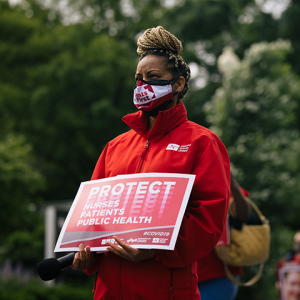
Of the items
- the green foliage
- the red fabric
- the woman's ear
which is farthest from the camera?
the green foliage

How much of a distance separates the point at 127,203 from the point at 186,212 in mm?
295

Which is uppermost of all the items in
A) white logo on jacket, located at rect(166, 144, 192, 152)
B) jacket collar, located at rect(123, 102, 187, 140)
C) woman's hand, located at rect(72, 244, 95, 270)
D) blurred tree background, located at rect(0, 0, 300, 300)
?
jacket collar, located at rect(123, 102, 187, 140)

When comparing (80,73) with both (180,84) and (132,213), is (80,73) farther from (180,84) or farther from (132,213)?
(132,213)

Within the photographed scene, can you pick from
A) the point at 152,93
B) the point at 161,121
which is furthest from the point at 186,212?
the point at 152,93

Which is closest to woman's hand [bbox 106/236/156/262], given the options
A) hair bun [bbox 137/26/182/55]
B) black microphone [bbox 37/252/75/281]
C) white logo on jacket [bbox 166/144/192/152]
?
black microphone [bbox 37/252/75/281]

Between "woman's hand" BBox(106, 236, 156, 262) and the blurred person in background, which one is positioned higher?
"woman's hand" BBox(106, 236, 156, 262)

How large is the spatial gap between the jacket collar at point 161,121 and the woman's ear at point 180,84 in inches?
5.1

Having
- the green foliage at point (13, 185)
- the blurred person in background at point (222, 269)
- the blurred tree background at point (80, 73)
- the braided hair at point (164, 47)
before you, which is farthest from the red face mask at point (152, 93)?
the blurred tree background at point (80, 73)

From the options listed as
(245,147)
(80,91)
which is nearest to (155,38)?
(245,147)

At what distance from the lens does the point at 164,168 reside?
2.21m

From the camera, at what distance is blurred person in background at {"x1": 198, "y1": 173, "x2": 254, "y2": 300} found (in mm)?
3582

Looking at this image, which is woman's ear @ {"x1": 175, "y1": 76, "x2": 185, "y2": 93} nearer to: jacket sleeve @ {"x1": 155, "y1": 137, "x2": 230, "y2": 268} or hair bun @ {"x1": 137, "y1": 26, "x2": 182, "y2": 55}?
hair bun @ {"x1": 137, "y1": 26, "x2": 182, "y2": 55}

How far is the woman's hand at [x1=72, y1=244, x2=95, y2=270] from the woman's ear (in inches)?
40.5

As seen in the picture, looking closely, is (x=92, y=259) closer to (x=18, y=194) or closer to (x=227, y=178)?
(x=227, y=178)
